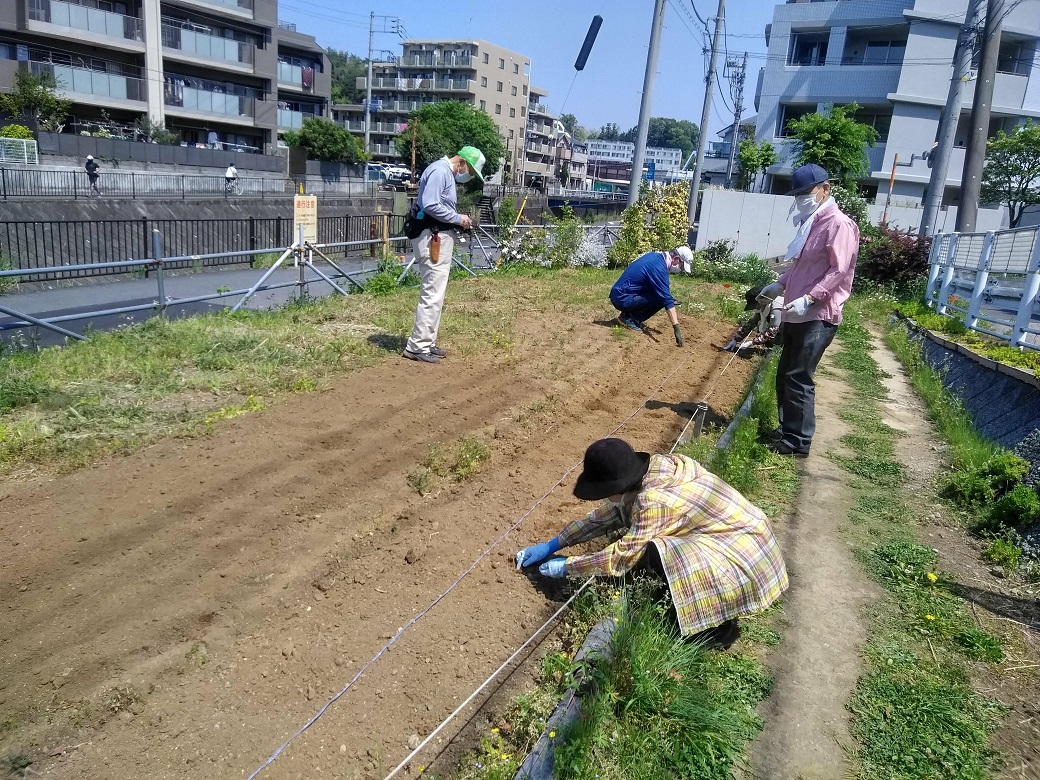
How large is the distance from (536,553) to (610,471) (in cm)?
83

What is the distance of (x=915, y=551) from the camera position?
4219 mm

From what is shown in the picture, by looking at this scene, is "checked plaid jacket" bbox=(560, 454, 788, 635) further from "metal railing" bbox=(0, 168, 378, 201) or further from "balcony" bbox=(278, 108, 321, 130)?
"balcony" bbox=(278, 108, 321, 130)

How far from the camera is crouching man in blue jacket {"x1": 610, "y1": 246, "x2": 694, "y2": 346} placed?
925 cm

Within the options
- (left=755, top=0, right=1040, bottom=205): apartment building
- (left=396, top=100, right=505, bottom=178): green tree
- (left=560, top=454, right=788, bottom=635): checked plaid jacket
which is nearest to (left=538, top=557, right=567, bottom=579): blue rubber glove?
(left=560, top=454, right=788, bottom=635): checked plaid jacket

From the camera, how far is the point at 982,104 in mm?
14914

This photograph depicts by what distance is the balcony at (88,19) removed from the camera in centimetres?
2673

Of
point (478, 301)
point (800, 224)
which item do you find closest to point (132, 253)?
point (478, 301)

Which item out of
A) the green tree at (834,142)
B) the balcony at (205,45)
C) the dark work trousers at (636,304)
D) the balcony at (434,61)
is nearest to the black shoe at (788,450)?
the dark work trousers at (636,304)

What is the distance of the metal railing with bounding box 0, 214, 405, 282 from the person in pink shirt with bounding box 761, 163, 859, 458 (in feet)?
32.3

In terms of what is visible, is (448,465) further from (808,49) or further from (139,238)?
(808,49)

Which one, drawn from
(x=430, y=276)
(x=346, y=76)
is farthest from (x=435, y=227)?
(x=346, y=76)

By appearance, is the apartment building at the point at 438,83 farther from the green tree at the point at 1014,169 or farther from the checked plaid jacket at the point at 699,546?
the checked plaid jacket at the point at 699,546

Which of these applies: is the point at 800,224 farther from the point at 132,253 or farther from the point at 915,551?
the point at 132,253

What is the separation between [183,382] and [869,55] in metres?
36.5
